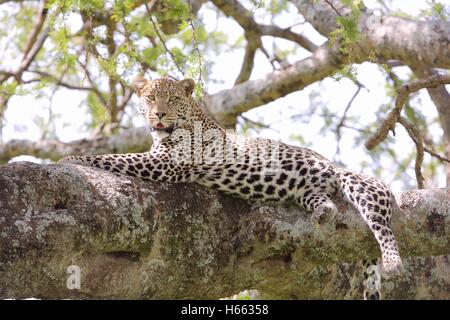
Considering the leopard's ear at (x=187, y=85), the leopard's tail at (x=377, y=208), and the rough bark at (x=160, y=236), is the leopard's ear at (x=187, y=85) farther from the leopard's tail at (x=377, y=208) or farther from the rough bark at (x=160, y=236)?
the leopard's tail at (x=377, y=208)

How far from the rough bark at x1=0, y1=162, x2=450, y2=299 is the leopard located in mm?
152

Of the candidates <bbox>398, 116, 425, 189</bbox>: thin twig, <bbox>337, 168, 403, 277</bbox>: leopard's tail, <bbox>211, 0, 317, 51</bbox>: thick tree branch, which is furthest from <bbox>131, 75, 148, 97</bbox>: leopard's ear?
<bbox>211, 0, 317, 51</bbox>: thick tree branch

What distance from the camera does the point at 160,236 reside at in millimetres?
6195

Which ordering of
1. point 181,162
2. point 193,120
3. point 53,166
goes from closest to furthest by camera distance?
point 53,166 → point 181,162 → point 193,120

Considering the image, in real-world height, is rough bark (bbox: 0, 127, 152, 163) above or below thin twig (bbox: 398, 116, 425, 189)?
above

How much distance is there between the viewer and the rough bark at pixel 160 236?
551cm

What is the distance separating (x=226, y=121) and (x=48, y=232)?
589 centimetres

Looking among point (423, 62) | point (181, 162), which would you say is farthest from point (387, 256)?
point (423, 62)

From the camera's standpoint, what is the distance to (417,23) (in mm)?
8812

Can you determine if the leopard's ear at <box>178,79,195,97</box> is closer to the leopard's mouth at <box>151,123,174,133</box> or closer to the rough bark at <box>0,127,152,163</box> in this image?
the leopard's mouth at <box>151,123,174,133</box>

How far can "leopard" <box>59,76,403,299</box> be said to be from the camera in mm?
6551

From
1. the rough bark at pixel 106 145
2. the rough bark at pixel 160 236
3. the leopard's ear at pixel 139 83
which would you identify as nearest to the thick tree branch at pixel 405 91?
the rough bark at pixel 160 236
